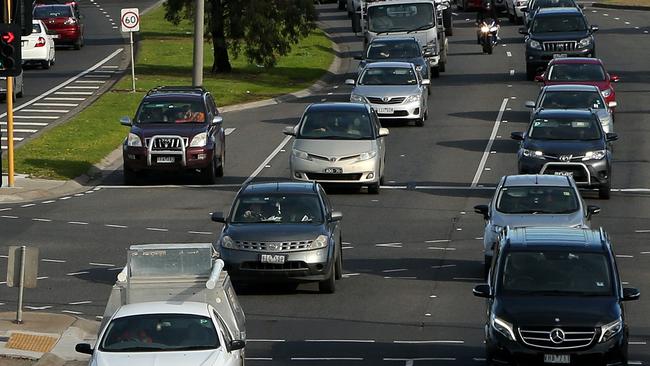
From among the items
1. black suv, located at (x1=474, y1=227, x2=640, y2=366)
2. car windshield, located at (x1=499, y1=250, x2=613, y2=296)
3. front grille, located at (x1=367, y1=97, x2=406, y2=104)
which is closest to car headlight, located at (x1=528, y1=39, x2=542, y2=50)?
front grille, located at (x1=367, y1=97, x2=406, y2=104)

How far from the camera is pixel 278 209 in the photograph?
24.1 m

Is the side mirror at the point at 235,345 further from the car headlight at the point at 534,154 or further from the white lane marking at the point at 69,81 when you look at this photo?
the white lane marking at the point at 69,81

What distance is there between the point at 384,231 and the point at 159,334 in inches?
524

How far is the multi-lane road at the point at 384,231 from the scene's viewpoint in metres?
20.3

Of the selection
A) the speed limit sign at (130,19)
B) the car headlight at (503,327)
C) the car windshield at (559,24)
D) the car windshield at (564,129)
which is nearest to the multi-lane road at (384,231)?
the car windshield at (564,129)

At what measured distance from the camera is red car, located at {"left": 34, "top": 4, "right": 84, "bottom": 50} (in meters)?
63.7

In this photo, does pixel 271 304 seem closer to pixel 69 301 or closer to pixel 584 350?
pixel 69 301

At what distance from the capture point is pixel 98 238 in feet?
93.4

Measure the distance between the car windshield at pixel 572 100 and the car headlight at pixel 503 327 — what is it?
22187 mm

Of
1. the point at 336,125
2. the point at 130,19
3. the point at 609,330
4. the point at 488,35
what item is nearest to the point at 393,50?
the point at 130,19

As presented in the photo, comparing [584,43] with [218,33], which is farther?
[218,33]

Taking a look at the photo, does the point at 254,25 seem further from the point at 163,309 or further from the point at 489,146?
the point at 163,309

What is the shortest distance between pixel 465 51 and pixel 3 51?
40398 millimetres

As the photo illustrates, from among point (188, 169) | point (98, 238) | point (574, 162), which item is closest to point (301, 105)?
point (188, 169)
